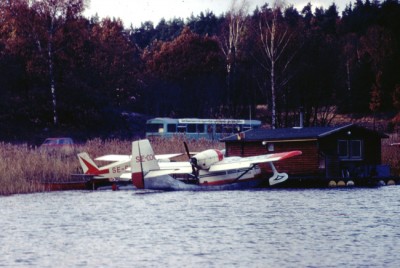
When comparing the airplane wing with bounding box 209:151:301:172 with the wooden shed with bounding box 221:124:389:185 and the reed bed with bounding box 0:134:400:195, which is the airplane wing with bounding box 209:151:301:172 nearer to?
the wooden shed with bounding box 221:124:389:185

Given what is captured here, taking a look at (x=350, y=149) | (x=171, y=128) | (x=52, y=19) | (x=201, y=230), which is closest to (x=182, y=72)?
(x=171, y=128)

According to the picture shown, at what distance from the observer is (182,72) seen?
101500mm

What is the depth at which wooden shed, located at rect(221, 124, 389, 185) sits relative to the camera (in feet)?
175

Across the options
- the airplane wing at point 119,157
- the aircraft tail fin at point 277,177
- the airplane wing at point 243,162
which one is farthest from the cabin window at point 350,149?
the airplane wing at point 119,157

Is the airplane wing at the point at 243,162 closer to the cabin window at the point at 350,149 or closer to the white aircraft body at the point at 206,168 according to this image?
the white aircraft body at the point at 206,168

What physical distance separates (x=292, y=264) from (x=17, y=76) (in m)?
51.8

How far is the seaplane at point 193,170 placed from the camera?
45.9m

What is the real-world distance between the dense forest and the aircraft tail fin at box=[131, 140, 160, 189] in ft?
80.3

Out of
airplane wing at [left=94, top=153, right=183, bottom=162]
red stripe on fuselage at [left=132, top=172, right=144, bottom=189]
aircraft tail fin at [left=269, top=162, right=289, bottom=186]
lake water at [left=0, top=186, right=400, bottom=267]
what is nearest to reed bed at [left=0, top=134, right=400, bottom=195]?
lake water at [left=0, top=186, right=400, bottom=267]

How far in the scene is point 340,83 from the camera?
285 feet

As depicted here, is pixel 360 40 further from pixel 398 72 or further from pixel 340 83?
pixel 340 83

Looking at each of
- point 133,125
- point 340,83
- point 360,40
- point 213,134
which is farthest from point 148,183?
point 360,40

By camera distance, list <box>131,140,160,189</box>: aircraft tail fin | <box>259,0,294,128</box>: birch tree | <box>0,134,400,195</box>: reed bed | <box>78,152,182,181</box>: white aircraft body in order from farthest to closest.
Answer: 1. <box>259,0,294,128</box>: birch tree
2. <box>78,152,182,181</box>: white aircraft body
3. <box>131,140,160,189</box>: aircraft tail fin
4. <box>0,134,400,195</box>: reed bed

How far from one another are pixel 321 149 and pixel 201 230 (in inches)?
945
